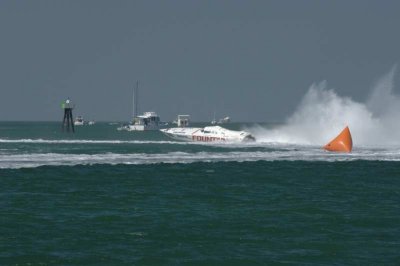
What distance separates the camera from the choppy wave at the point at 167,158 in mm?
63219

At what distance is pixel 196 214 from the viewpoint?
1396 inches

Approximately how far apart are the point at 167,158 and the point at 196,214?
116ft

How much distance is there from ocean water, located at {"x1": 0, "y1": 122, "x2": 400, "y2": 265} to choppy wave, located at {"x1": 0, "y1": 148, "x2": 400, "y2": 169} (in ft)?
2.90

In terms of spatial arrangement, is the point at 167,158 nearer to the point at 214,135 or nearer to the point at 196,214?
the point at 196,214

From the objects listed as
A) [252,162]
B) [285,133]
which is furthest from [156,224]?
[285,133]

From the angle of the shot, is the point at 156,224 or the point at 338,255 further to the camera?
the point at 156,224

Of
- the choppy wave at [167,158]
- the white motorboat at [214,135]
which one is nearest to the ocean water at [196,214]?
the choppy wave at [167,158]

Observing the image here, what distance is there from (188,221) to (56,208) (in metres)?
7.10

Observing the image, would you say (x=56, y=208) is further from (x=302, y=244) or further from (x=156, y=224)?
(x=302, y=244)

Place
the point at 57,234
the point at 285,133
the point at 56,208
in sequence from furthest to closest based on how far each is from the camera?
the point at 285,133, the point at 56,208, the point at 57,234

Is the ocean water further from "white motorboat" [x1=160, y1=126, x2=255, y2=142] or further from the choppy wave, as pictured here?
"white motorboat" [x1=160, y1=126, x2=255, y2=142]

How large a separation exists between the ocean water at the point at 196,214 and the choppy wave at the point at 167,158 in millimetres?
885

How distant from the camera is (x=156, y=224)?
32500mm

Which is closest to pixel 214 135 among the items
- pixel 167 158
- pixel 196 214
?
pixel 167 158
